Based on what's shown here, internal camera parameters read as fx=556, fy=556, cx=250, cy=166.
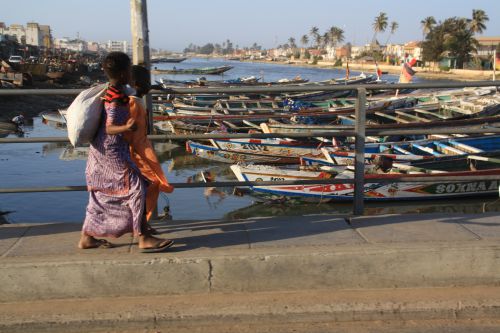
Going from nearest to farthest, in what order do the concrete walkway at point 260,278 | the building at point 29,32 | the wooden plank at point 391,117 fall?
1. the concrete walkway at point 260,278
2. the wooden plank at point 391,117
3. the building at point 29,32

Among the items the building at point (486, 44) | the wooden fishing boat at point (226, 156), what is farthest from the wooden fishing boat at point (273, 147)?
the building at point (486, 44)

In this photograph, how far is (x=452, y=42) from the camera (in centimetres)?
8831

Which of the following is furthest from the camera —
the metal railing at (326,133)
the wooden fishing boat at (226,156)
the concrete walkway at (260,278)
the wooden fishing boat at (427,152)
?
the wooden fishing boat at (226,156)

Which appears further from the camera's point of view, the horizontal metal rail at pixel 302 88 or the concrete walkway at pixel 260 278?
the horizontal metal rail at pixel 302 88

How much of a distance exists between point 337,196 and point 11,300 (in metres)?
9.58

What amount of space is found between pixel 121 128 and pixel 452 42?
305 ft

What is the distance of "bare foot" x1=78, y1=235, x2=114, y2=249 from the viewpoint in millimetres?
3945

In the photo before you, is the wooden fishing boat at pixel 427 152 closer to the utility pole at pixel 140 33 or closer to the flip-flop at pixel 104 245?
the utility pole at pixel 140 33

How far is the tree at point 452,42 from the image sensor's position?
290 ft

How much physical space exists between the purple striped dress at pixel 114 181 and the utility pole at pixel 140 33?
76 centimetres

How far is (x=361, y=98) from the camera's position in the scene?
462 centimetres

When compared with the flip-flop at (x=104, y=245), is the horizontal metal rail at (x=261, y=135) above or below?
above

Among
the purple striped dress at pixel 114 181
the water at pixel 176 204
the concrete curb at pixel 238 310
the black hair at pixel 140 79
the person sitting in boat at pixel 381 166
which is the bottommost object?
the water at pixel 176 204

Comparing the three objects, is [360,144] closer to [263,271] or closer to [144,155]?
[263,271]
